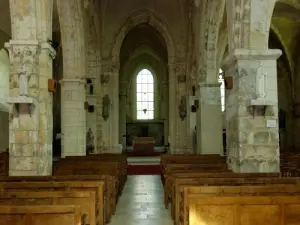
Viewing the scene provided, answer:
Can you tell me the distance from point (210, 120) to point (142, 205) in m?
5.12

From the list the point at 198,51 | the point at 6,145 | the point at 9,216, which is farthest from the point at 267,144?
the point at 6,145

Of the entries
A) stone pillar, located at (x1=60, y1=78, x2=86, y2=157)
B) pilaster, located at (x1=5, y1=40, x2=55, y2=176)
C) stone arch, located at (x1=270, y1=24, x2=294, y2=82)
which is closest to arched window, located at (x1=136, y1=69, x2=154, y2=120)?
stone arch, located at (x1=270, y1=24, x2=294, y2=82)

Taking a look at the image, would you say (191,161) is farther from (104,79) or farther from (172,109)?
(104,79)

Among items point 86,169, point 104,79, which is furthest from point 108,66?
point 86,169

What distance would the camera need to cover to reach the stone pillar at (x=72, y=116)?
11.5 m

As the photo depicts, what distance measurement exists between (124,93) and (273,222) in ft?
70.5

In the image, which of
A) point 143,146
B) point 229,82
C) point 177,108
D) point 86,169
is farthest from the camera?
point 143,146

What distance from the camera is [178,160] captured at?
9.48 metres

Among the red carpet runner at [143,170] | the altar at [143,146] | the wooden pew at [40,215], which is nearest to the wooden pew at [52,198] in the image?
the wooden pew at [40,215]

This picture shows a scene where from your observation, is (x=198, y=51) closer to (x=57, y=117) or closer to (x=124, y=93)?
(x=57, y=117)

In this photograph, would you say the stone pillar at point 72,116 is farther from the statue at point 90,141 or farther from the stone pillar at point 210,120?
the stone pillar at point 210,120

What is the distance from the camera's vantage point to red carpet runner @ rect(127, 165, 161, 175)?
1337cm

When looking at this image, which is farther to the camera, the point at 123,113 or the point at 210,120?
the point at 123,113

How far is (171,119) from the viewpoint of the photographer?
1759cm
